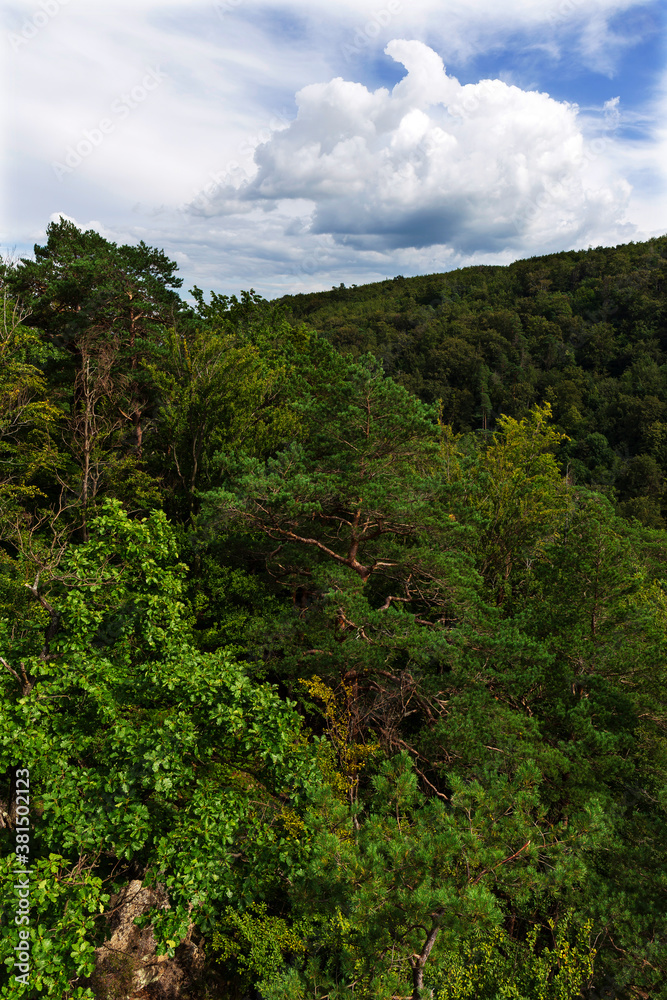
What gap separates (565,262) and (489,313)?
27349 mm

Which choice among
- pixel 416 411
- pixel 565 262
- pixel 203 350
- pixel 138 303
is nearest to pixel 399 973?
pixel 416 411

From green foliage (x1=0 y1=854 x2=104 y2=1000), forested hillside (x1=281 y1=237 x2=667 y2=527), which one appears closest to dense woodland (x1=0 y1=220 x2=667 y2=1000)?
green foliage (x1=0 y1=854 x2=104 y2=1000)

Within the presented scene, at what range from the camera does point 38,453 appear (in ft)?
56.3

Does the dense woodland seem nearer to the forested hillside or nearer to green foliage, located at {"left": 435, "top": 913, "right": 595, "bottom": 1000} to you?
green foliage, located at {"left": 435, "top": 913, "right": 595, "bottom": 1000}

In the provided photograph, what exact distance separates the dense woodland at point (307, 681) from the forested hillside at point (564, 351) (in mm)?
40750

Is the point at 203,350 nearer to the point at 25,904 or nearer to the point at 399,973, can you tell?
the point at 25,904

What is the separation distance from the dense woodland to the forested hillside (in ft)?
134

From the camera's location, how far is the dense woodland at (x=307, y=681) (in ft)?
18.8

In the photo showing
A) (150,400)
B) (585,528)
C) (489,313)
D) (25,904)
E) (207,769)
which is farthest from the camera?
(489,313)

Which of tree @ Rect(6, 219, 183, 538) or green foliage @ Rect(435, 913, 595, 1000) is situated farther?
tree @ Rect(6, 219, 183, 538)

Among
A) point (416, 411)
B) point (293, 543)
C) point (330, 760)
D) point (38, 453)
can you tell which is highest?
point (416, 411)

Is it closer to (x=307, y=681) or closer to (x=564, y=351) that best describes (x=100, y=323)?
(x=307, y=681)

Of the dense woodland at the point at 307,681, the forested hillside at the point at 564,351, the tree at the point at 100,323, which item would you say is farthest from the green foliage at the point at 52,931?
the forested hillside at the point at 564,351

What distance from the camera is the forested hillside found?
65375mm
